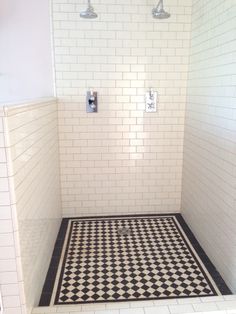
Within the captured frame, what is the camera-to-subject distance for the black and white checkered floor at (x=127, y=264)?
1.97m

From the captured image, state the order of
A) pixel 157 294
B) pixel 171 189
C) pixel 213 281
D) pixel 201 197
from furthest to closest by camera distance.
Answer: pixel 171 189
pixel 201 197
pixel 213 281
pixel 157 294

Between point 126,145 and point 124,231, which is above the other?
point 126,145

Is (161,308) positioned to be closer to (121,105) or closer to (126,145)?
(126,145)

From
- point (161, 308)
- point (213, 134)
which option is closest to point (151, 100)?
point (213, 134)

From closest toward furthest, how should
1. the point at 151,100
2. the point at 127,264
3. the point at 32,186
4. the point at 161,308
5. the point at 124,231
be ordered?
the point at 161,308 → the point at 32,186 → the point at 127,264 → the point at 124,231 → the point at 151,100

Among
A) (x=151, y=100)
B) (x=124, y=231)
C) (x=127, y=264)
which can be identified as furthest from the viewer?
(x=151, y=100)

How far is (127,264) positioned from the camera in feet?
7.59

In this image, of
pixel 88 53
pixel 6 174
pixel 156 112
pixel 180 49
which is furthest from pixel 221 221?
pixel 88 53

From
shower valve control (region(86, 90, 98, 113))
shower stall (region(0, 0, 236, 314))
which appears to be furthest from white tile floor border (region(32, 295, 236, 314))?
shower valve control (region(86, 90, 98, 113))

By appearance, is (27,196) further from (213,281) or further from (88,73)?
(88,73)

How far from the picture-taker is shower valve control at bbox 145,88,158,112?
2.97 metres

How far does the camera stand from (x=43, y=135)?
2176 mm

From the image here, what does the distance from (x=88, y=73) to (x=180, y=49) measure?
1013mm

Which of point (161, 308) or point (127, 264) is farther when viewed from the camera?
point (127, 264)
